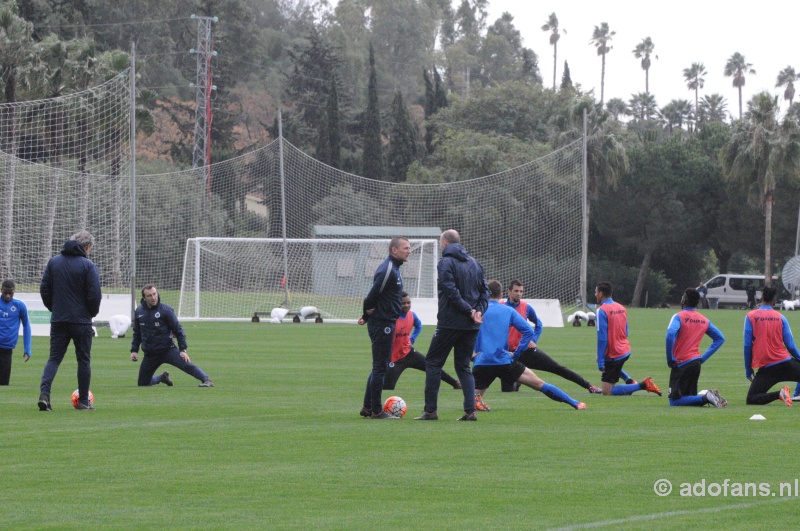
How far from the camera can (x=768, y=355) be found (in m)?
Result: 15.0

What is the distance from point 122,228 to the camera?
46625 millimetres

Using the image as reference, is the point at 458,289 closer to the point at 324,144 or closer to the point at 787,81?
the point at 324,144

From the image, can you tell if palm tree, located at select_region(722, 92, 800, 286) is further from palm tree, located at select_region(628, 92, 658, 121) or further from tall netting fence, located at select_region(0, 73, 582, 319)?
palm tree, located at select_region(628, 92, 658, 121)

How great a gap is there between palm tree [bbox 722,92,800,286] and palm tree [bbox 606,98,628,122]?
227 feet

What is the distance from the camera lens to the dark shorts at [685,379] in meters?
15.1

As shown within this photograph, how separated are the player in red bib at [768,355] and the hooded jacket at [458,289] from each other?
12.9 ft

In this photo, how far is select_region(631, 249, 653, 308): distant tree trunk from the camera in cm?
7431

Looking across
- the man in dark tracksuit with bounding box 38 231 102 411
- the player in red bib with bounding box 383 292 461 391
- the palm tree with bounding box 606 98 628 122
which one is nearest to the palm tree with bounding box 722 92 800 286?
the player in red bib with bounding box 383 292 461 391

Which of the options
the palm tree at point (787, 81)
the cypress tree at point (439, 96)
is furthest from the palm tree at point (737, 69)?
the cypress tree at point (439, 96)

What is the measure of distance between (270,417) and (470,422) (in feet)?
7.17

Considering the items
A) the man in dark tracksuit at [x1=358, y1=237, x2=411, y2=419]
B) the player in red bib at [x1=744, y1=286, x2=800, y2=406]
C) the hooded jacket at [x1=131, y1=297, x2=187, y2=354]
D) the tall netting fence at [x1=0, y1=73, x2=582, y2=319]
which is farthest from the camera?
the tall netting fence at [x1=0, y1=73, x2=582, y2=319]

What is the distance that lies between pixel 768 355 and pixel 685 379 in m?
1.01

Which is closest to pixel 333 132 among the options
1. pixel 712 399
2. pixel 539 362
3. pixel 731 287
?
pixel 731 287

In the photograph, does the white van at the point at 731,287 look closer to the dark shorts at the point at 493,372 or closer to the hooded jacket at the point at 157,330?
the hooded jacket at the point at 157,330
